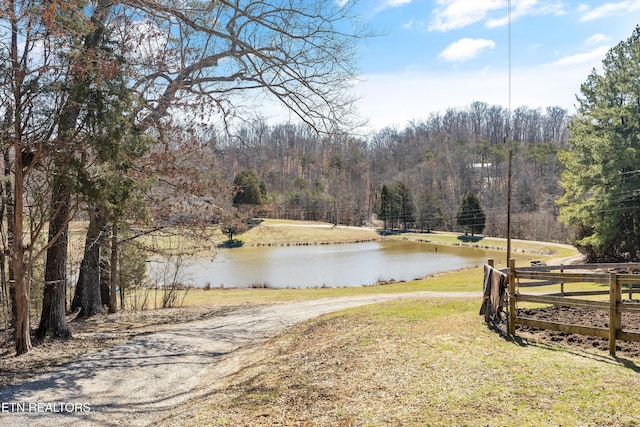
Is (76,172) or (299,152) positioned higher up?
(299,152)

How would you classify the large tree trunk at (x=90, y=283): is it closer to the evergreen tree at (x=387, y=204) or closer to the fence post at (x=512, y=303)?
the fence post at (x=512, y=303)

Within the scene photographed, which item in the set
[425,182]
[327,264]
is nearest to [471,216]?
[425,182]

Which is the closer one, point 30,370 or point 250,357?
point 30,370

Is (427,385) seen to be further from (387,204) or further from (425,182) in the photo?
(425,182)

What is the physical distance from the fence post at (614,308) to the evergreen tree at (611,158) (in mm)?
22587

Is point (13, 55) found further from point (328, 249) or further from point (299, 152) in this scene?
point (299, 152)

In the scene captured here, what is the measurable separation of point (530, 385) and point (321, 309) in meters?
9.34

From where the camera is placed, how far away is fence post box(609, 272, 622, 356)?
622 cm

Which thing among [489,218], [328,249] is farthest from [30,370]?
[489,218]

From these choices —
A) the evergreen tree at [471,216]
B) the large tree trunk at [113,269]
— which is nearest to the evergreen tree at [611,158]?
the large tree trunk at [113,269]

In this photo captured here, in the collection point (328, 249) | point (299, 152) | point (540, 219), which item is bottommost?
point (328, 249)

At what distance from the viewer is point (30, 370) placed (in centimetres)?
818

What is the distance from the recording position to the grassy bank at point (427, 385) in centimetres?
464

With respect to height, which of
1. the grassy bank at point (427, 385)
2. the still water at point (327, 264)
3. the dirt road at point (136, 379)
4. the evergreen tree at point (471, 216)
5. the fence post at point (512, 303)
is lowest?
the still water at point (327, 264)
